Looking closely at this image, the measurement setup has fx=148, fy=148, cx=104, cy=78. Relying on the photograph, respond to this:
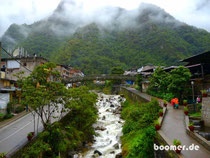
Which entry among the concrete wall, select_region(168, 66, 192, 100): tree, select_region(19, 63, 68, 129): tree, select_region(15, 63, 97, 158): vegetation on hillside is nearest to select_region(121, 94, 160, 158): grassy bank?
the concrete wall

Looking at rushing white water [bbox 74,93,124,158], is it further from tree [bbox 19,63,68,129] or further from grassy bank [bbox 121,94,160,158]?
tree [bbox 19,63,68,129]

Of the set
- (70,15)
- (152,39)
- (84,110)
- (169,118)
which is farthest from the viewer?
(70,15)

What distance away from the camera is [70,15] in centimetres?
19825

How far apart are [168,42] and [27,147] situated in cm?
10187

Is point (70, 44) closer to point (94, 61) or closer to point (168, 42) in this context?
point (94, 61)

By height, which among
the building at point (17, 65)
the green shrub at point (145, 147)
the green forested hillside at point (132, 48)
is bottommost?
the green shrub at point (145, 147)

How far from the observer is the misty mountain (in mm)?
90750

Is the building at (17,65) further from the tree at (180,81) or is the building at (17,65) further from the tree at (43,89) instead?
the tree at (180,81)

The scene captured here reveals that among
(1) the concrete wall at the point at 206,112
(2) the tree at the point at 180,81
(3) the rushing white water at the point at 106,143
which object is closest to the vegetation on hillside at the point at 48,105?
(3) the rushing white water at the point at 106,143

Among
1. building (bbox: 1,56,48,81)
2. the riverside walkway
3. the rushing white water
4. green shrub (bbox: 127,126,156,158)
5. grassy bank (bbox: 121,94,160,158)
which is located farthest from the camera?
building (bbox: 1,56,48,81)

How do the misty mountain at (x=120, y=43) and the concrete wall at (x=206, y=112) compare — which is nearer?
the concrete wall at (x=206, y=112)

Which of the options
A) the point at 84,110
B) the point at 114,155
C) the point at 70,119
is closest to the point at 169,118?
the point at 114,155

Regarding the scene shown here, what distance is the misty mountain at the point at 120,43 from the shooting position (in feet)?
298

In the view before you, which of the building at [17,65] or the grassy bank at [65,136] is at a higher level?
the building at [17,65]
